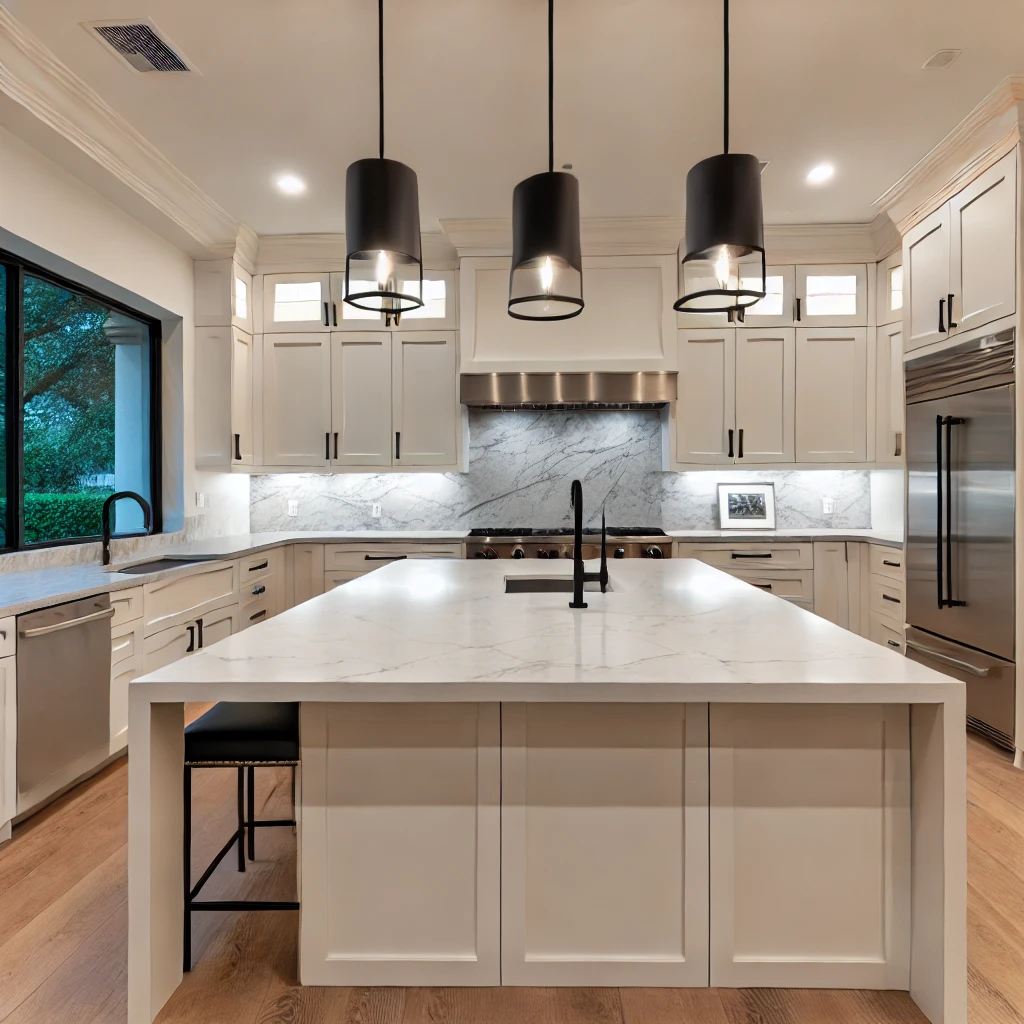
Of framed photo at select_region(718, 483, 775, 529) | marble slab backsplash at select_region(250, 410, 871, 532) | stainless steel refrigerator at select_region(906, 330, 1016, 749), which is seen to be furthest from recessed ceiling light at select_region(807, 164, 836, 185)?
framed photo at select_region(718, 483, 775, 529)

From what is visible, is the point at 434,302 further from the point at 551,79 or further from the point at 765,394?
the point at 551,79

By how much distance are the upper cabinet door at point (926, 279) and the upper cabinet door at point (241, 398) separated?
4.04m

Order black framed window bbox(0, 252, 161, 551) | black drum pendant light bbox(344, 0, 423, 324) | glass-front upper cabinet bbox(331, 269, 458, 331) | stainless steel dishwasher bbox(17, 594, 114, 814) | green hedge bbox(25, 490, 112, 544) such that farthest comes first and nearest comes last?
1. glass-front upper cabinet bbox(331, 269, 458, 331)
2. green hedge bbox(25, 490, 112, 544)
3. black framed window bbox(0, 252, 161, 551)
4. stainless steel dishwasher bbox(17, 594, 114, 814)
5. black drum pendant light bbox(344, 0, 423, 324)

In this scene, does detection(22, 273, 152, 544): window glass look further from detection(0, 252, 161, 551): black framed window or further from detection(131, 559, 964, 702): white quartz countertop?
detection(131, 559, 964, 702): white quartz countertop

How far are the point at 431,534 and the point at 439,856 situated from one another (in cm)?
343

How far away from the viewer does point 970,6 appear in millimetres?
2473

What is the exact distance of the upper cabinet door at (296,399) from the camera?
488cm

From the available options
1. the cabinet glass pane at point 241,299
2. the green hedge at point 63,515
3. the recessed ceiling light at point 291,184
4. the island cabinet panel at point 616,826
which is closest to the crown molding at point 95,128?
the cabinet glass pane at point 241,299

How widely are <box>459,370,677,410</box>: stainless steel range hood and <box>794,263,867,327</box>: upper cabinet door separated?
101 centimetres

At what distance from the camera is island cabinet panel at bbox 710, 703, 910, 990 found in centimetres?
148

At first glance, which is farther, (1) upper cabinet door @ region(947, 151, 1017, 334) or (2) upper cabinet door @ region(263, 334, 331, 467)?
(2) upper cabinet door @ region(263, 334, 331, 467)

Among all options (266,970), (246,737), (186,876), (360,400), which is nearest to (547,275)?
(246,737)

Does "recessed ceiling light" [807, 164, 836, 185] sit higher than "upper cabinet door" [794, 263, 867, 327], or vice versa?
"recessed ceiling light" [807, 164, 836, 185]

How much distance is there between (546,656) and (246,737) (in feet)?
2.27
